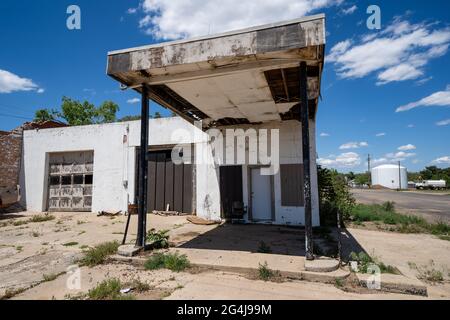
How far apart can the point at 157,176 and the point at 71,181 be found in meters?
4.70

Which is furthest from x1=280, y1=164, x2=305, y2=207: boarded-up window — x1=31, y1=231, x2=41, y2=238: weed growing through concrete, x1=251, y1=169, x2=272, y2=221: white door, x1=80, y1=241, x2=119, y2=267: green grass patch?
x1=31, y1=231, x2=41, y2=238: weed growing through concrete

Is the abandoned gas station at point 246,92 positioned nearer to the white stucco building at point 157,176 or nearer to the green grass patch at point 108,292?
the white stucco building at point 157,176

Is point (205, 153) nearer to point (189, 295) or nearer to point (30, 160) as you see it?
point (189, 295)

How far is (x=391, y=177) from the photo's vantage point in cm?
5444

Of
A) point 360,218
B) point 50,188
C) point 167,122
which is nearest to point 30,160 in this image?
point 50,188

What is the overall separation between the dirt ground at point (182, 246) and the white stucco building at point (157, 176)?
1117mm

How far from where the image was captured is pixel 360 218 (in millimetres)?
10688

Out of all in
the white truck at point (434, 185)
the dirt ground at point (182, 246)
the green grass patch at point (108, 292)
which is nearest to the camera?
the green grass patch at point (108, 292)

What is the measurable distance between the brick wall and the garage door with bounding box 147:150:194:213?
22.2 feet

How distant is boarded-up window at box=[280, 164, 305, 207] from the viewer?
30.7 feet

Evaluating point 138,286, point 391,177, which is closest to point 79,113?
point 138,286

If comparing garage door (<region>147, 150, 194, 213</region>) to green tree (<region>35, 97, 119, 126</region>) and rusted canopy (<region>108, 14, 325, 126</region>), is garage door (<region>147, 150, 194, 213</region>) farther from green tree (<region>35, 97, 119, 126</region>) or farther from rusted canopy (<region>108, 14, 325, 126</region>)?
green tree (<region>35, 97, 119, 126</region>)

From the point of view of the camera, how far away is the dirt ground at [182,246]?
3.83m

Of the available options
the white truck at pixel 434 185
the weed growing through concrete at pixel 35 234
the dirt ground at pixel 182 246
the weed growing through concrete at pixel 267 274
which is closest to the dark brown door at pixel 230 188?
the dirt ground at pixel 182 246
